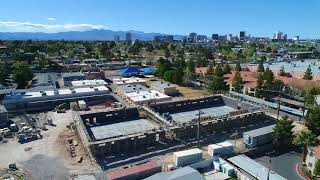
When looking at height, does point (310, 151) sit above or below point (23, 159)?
above

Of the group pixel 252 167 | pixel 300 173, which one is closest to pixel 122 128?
pixel 252 167

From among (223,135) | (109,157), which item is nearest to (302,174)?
(223,135)

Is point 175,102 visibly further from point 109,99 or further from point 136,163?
point 136,163

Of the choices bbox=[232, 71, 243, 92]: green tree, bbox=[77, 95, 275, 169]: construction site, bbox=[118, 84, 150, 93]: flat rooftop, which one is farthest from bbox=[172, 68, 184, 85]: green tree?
bbox=[77, 95, 275, 169]: construction site

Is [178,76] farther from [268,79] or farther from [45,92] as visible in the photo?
[45,92]

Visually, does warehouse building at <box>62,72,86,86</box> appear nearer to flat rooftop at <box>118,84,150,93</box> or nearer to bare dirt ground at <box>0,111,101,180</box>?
flat rooftop at <box>118,84,150,93</box>
